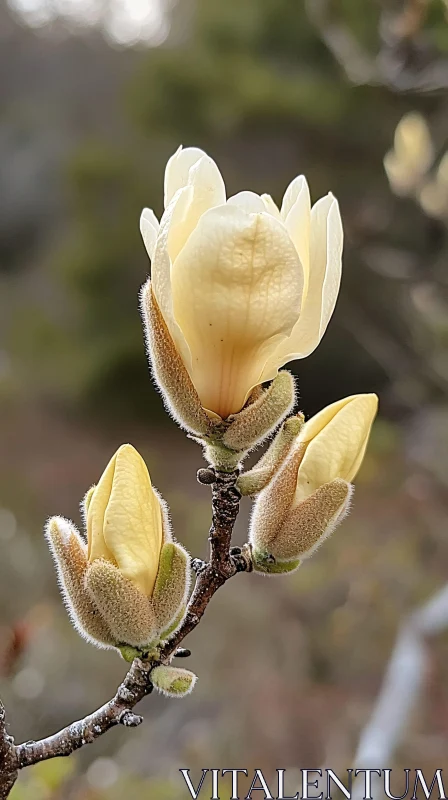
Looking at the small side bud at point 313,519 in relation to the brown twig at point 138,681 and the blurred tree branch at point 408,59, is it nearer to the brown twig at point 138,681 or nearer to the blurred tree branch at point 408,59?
the brown twig at point 138,681

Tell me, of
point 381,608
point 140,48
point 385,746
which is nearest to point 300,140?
point 140,48

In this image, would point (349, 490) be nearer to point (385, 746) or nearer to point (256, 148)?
point (385, 746)

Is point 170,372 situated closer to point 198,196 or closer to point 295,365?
point 198,196

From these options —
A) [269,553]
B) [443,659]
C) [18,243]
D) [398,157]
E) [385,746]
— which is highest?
[18,243]

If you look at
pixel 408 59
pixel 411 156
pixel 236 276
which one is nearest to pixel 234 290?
pixel 236 276

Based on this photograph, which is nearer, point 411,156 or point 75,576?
point 75,576

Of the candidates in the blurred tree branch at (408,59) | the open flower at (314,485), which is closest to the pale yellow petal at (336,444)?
the open flower at (314,485)

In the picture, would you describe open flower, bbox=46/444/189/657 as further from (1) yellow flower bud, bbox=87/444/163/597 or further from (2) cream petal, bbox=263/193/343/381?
(2) cream petal, bbox=263/193/343/381
